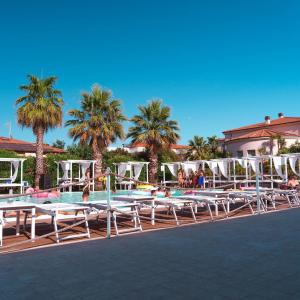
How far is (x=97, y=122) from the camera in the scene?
73.9 ft

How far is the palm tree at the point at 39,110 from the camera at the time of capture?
20.9 m

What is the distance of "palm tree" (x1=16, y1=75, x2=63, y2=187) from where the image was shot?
20859 mm

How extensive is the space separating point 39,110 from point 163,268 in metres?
18.4

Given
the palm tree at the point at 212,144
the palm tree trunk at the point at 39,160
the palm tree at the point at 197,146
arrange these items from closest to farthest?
1. the palm tree trunk at the point at 39,160
2. the palm tree at the point at 197,146
3. the palm tree at the point at 212,144

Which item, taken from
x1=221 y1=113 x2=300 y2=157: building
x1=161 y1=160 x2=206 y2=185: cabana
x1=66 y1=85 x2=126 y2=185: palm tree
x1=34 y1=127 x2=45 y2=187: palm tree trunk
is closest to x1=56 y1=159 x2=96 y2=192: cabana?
x1=66 y1=85 x2=126 y2=185: palm tree

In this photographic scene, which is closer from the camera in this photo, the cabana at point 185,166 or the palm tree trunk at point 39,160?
the palm tree trunk at point 39,160

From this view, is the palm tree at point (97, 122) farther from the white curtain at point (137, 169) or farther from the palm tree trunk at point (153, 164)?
the palm tree trunk at point (153, 164)

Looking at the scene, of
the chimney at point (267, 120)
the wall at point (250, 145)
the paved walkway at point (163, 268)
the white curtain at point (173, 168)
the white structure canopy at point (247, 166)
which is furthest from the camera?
the chimney at point (267, 120)

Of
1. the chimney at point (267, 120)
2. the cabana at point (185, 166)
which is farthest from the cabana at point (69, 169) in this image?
the chimney at point (267, 120)

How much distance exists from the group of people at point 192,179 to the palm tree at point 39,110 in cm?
911

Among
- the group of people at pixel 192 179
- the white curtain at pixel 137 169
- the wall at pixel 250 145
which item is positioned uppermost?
the wall at pixel 250 145

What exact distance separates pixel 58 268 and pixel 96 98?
64.2 ft

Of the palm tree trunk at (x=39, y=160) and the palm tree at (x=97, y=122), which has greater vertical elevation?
the palm tree at (x=97, y=122)

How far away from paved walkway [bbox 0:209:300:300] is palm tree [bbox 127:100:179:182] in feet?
61.6
